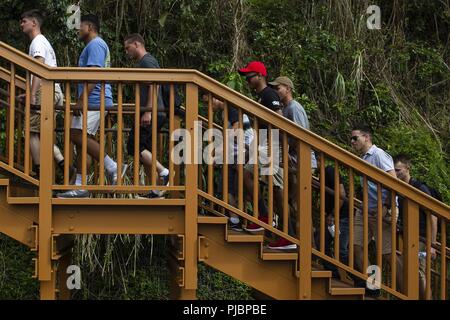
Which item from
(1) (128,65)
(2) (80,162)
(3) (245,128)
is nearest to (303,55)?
(1) (128,65)

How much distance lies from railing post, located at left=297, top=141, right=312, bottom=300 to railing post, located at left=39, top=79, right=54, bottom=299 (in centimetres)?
192

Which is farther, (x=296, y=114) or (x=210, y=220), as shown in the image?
(x=296, y=114)

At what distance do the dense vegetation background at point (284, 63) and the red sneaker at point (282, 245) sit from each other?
4.14m

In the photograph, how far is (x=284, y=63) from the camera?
12.0m

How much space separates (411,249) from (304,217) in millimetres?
898

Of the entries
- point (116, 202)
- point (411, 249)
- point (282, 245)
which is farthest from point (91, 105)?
point (411, 249)

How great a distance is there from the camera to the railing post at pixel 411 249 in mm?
6402

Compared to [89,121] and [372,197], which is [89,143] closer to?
[89,121]

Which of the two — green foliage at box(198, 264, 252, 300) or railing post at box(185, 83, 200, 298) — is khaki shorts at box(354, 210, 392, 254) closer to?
railing post at box(185, 83, 200, 298)

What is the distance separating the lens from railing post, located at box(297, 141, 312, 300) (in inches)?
249

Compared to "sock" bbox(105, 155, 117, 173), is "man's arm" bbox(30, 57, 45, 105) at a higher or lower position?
higher

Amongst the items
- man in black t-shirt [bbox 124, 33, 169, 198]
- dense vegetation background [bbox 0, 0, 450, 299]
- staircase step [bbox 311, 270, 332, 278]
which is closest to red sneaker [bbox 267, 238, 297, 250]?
staircase step [bbox 311, 270, 332, 278]

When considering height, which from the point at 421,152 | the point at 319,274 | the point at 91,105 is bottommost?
the point at 319,274
